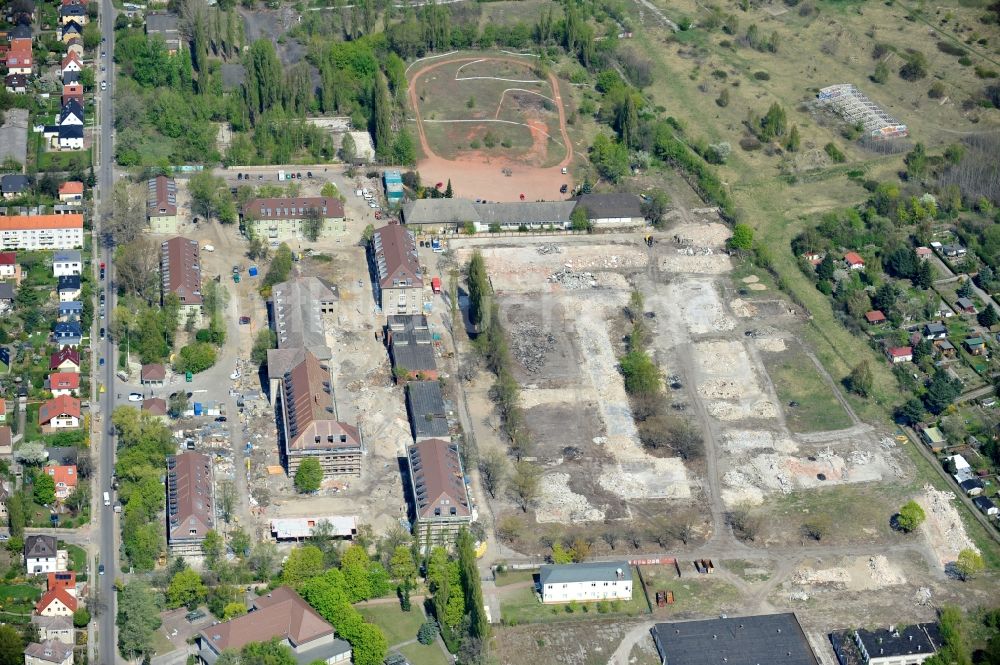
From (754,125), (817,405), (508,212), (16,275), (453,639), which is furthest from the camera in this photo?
(754,125)

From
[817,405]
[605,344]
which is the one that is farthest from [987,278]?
[605,344]

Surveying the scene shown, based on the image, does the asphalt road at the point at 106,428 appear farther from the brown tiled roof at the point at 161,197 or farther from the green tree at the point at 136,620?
the brown tiled roof at the point at 161,197

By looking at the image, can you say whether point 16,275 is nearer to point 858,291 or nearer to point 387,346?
point 387,346

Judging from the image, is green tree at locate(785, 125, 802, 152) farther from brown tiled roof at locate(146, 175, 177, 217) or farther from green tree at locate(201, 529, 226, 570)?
green tree at locate(201, 529, 226, 570)

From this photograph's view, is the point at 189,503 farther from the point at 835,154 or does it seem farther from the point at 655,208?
the point at 835,154

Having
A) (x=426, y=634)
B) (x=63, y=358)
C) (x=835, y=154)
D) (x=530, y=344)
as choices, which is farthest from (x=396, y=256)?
(x=835, y=154)

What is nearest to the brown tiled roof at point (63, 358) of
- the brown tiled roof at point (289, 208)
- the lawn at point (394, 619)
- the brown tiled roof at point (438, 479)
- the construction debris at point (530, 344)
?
the brown tiled roof at point (289, 208)
